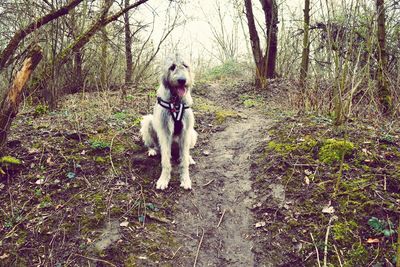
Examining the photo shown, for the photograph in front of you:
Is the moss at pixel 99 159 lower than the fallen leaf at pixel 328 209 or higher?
higher

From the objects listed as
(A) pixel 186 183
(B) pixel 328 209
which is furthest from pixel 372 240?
(A) pixel 186 183

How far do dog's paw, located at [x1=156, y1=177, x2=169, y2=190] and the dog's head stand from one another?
1185 millimetres

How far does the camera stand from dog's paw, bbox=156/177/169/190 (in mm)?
4324

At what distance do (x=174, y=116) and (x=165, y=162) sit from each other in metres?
0.66

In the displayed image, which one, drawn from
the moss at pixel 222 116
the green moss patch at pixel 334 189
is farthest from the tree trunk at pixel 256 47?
the green moss patch at pixel 334 189

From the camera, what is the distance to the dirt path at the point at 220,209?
11.4 ft

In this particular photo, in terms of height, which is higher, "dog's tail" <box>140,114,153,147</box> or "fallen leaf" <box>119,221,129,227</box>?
"dog's tail" <box>140,114,153,147</box>

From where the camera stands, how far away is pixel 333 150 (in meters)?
4.36

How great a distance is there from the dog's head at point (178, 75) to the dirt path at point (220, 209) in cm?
136

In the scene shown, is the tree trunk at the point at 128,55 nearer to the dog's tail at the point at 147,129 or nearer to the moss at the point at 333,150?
the dog's tail at the point at 147,129

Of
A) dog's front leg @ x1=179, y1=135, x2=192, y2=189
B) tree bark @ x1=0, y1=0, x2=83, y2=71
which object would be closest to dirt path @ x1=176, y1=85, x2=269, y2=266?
dog's front leg @ x1=179, y1=135, x2=192, y2=189

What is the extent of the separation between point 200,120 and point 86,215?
3.78 m

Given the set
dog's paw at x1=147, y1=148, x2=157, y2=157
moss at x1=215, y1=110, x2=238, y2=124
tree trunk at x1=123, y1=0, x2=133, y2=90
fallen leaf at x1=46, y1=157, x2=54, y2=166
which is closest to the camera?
fallen leaf at x1=46, y1=157, x2=54, y2=166

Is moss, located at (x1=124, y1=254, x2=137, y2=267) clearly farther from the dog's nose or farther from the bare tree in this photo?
the bare tree
